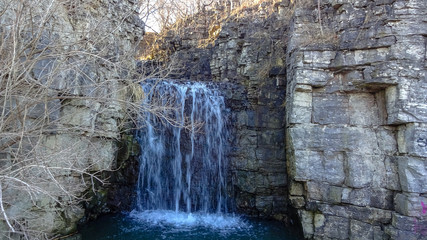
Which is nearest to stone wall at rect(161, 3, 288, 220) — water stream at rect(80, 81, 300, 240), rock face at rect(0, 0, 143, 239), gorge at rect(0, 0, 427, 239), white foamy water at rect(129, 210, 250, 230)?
gorge at rect(0, 0, 427, 239)

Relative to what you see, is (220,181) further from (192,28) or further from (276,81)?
(192,28)

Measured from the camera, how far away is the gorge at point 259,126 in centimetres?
413

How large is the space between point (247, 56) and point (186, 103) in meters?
2.29

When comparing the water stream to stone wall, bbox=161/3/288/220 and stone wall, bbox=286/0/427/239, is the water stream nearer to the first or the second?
stone wall, bbox=161/3/288/220

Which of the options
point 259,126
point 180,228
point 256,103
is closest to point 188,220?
point 180,228

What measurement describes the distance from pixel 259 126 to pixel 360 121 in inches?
97.1

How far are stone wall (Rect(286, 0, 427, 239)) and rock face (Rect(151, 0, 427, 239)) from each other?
0.05ft

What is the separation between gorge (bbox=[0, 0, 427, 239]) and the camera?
4129mm

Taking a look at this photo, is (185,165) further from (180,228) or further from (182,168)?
(180,228)

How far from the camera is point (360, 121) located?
558cm

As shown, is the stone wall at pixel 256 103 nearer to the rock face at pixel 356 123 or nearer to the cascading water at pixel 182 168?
the rock face at pixel 356 123

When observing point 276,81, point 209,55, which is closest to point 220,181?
point 276,81

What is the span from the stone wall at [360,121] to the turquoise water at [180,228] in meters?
1.04

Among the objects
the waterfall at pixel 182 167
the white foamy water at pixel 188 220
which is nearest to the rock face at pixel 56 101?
the waterfall at pixel 182 167
